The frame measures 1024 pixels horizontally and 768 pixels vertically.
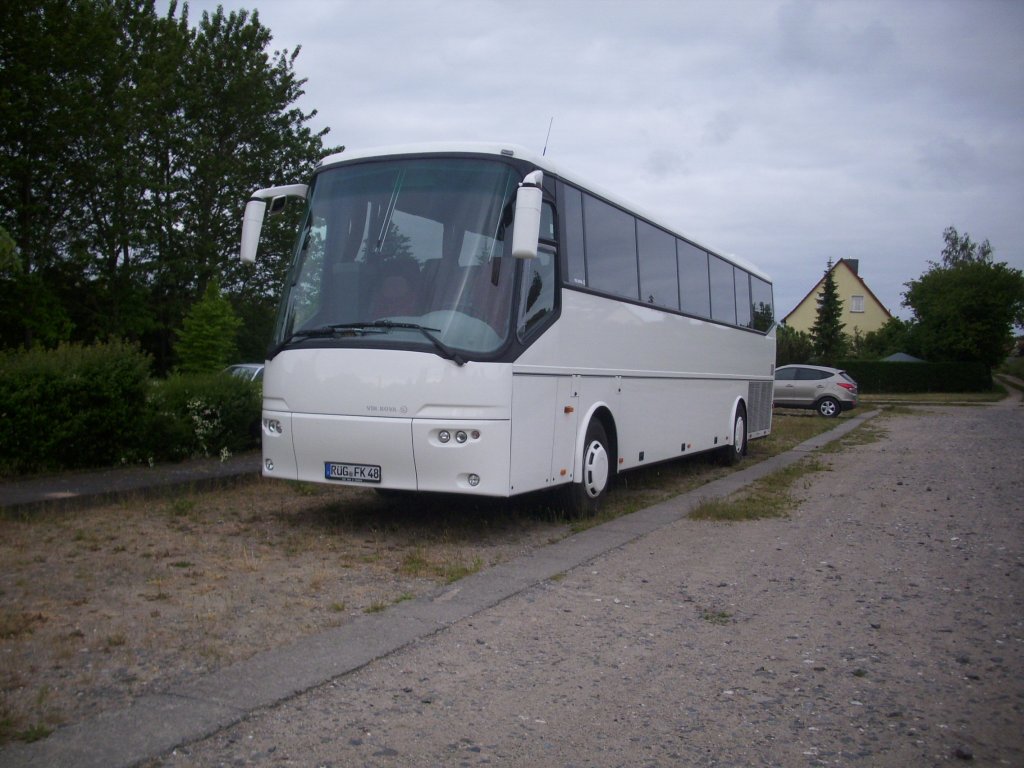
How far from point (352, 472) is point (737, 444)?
9.97 m

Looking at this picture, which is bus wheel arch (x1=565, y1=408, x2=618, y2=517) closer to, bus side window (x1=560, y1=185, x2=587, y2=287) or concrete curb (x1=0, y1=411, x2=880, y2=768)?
bus side window (x1=560, y1=185, x2=587, y2=287)

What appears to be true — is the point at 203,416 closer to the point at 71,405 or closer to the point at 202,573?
the point at 71,405

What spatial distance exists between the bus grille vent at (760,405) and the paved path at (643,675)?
9.45 m

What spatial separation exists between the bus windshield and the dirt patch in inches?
71.2

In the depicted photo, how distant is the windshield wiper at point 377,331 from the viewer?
792 centimetres

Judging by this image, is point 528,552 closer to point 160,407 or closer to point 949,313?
point 160,407

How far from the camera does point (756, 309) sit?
18453 millimetres

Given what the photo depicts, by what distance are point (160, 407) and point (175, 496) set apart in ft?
8.38

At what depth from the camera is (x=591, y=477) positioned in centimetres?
992

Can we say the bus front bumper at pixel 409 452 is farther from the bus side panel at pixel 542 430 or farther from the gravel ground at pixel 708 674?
the gravel ground at pixel 708 674

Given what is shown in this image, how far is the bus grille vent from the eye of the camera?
1789cm

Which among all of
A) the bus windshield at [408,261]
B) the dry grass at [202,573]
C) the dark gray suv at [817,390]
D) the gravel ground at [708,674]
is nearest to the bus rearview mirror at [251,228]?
the bus windshield at [408,261]

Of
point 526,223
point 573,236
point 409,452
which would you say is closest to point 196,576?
point 409,452

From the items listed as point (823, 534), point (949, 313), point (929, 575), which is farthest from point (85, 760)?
point (949, 313)
